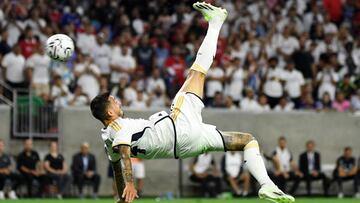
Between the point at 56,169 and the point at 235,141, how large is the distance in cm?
1290

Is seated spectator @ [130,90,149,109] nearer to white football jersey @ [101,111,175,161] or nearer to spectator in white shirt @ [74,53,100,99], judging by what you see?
spectator in white shirt @ [74,53,100,99]

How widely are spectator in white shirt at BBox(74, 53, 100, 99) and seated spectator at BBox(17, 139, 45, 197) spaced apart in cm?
219

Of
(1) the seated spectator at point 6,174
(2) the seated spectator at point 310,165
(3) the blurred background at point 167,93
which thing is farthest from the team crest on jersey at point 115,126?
(2) the seated spectator at point 310,165

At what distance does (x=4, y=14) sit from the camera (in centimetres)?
2742

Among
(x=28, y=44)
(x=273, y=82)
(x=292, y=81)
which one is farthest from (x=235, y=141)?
(x=292, y=81)

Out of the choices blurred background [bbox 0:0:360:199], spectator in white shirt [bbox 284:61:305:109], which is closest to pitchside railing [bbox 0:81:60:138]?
blurred background [bbox 0:0:360:199]

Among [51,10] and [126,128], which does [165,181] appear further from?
[126,128]

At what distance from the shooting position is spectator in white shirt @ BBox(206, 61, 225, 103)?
2775 cm

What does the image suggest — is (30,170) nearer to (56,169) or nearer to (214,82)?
(56,169)

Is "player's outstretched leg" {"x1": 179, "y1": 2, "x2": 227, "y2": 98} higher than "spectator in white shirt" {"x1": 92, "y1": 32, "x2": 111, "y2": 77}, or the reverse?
"spectator in white shirt" {"x1": 92, "y1": 32, "x2": 111, "y2": 77}

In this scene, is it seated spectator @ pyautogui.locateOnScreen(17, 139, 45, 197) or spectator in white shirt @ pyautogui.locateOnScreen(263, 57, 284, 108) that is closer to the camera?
seated spectator @ pyautogui.locateOnScreen(17, 139, 45, 197)

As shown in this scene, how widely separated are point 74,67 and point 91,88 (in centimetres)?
75

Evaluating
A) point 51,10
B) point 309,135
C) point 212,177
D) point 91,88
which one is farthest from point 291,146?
point 51,10

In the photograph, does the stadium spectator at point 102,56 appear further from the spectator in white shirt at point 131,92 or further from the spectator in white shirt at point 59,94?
the spectator in white shirt at point 59,94
